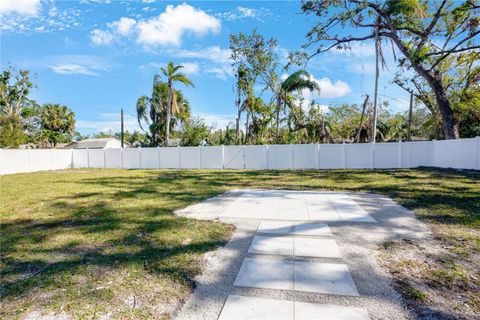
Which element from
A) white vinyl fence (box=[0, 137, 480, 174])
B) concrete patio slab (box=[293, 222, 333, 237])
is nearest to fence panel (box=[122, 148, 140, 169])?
white vinyl fence (box=[0, 137, 480, 174])

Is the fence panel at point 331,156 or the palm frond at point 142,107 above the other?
the palm frond at point 142,107

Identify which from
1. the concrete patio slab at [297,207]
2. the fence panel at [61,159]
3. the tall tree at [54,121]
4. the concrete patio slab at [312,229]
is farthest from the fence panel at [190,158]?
the tall tree at [54,121]

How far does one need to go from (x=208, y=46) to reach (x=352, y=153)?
10986 mm

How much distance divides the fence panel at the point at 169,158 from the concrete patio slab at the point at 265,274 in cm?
1532

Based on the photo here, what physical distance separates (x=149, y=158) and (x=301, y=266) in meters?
17.0

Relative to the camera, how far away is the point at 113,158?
759 inches

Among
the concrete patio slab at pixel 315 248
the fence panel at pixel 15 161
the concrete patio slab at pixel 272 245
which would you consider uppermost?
the fence panel at pixel 15 161

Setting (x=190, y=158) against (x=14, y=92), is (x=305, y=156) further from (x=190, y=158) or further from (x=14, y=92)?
(x=14, y=92)

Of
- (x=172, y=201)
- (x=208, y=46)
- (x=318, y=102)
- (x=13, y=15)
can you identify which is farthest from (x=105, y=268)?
(x=318, y=102)

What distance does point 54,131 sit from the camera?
104 ft

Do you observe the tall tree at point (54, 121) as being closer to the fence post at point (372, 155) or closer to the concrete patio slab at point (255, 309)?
the fence post at point (372, 155)

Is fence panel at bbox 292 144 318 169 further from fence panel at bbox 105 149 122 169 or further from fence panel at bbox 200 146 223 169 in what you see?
fence panel at bbox 105 149 122 169

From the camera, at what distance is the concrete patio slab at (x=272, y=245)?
3010 mm

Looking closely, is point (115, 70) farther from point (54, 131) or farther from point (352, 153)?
point (54, 131)
